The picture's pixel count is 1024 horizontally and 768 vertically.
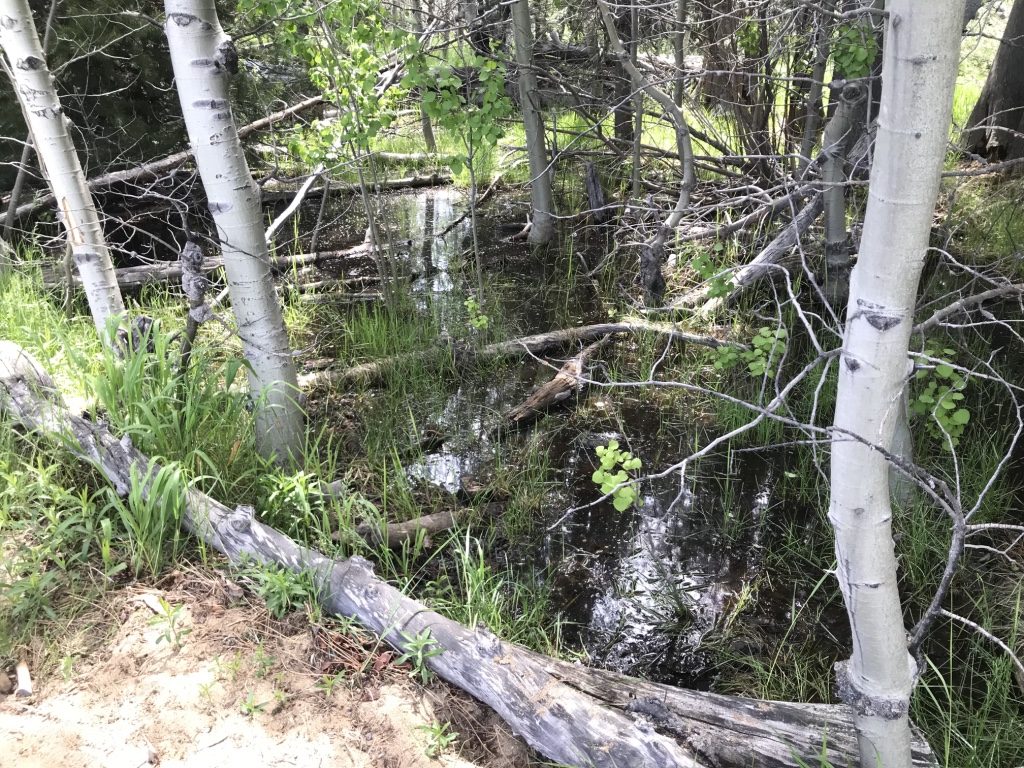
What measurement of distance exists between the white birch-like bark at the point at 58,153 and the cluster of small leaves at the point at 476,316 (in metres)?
2.21

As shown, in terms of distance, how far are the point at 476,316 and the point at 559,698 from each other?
3.59 metres

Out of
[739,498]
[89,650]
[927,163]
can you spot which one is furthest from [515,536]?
[927,163]

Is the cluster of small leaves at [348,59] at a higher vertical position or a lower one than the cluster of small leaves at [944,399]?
higher

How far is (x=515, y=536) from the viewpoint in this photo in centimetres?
355

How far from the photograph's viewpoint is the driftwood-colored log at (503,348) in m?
4.54

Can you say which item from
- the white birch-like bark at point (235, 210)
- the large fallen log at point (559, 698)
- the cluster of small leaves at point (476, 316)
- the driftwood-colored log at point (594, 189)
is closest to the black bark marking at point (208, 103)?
the white birch-like bark at point (235, 210)

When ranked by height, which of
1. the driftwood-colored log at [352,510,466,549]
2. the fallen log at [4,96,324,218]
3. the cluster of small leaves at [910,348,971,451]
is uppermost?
the fallen log at [4,96,324,218]

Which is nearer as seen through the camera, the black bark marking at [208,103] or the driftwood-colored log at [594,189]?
the black bark marking at [208,103]

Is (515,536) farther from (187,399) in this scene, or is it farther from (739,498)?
(187,399)

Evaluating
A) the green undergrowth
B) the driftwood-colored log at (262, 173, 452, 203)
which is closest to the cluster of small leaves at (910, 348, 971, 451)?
the green undergrowth

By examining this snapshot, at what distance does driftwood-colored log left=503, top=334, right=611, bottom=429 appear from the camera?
441cm

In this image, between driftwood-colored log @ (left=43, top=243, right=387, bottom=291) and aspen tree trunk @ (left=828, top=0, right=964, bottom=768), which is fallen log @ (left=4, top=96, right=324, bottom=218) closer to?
driftwood-colored log @ (left=43, top=243, right=387, bottom=291)

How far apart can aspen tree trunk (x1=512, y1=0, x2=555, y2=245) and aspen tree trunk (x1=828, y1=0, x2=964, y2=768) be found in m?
3.99

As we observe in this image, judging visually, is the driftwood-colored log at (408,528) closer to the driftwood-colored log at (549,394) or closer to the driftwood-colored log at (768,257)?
the driftwood-colored log at (549,394)
